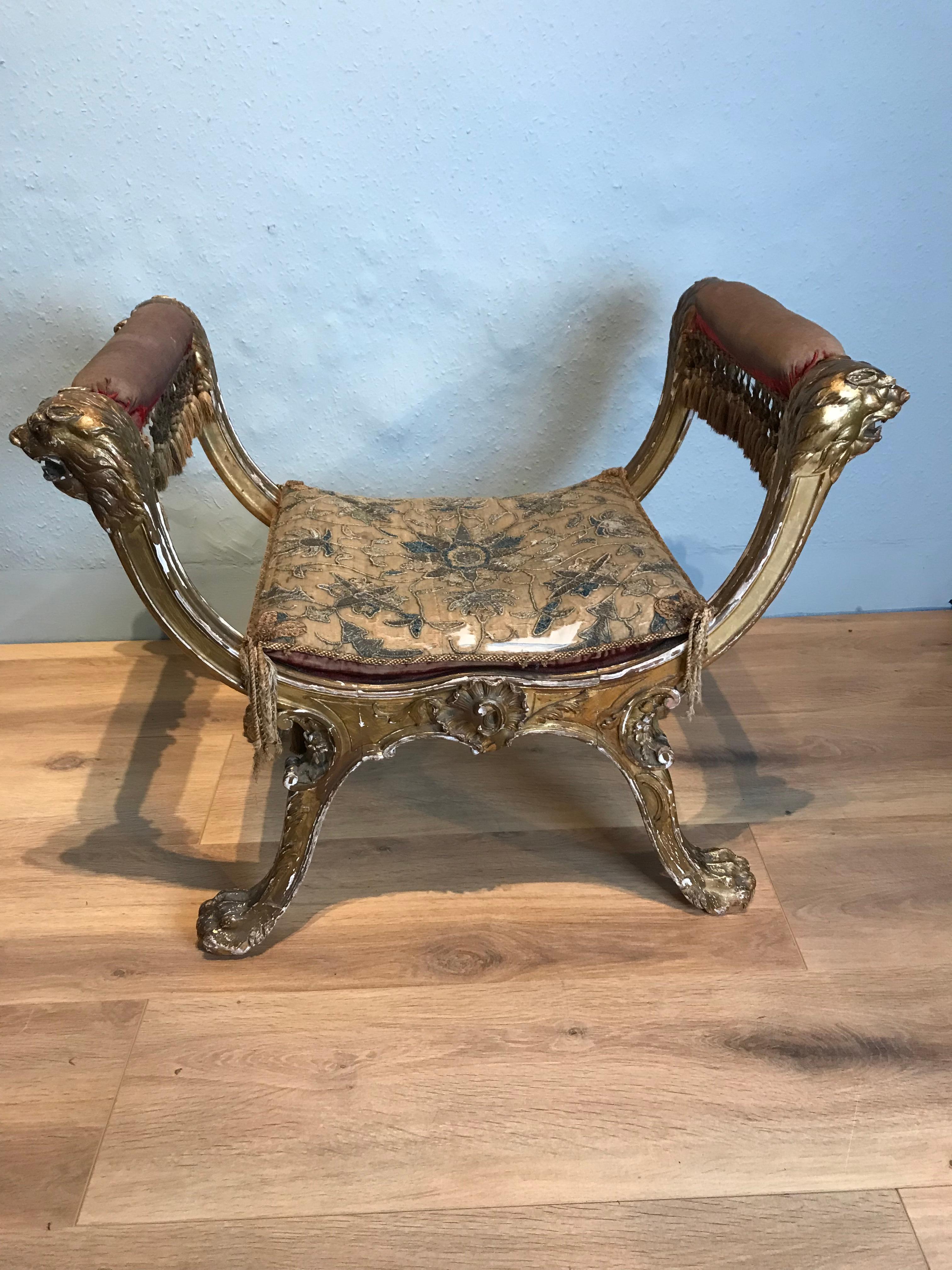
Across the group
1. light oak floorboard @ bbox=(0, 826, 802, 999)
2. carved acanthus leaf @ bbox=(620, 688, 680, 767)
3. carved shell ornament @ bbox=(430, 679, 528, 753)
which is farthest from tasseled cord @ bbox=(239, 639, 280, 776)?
carved acanthus leaf @ bbox=(620, 688, 680, 767)

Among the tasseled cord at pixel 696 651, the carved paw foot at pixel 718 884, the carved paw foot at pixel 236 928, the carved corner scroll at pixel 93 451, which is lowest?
the carved paw foot at pixel 236 928

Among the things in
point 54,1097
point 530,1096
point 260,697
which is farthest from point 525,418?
point 54,1097

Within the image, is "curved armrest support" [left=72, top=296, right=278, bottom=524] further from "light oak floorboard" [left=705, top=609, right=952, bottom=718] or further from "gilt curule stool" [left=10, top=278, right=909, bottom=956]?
"light oak floorboard" [left=705, top=609, right=952, bottom=718]

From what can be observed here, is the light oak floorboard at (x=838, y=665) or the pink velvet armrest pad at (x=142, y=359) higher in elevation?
the pink velvet armrest pad at (x=142, y=359)

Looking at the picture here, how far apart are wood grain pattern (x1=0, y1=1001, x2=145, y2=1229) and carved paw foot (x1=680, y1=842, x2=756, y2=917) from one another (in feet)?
2.33

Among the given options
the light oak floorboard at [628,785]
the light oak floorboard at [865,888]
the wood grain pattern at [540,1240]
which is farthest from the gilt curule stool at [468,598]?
the wood grain pattern at [540,1240]

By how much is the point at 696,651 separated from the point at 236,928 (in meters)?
0.67

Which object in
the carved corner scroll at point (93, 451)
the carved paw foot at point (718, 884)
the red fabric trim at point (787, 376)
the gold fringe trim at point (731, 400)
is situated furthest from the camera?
the carved paw foot at point (718, 884)

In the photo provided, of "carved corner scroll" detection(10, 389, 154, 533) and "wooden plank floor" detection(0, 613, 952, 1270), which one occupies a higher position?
"carved corner scroll" detection(10, 389, 154, 533)

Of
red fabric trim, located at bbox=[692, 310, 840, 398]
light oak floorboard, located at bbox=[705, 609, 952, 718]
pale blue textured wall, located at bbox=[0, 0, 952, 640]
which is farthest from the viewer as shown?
light oak floorboard, located at bbox=[705, 609, 952, 718]

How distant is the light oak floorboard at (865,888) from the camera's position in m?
1.25

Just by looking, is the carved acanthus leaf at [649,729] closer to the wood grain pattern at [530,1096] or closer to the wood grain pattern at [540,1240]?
the wood grain pattern at [530,1096]

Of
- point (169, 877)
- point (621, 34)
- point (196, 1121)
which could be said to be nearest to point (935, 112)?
point (621, 34)

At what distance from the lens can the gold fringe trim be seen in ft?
3.79
